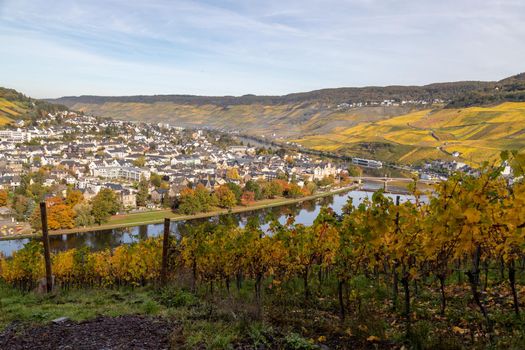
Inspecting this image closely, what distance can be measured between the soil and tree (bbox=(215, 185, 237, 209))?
137 ft

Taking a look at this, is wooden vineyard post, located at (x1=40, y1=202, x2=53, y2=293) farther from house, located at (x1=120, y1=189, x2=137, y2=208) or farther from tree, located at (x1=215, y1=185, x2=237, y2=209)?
house, located at (x1=120, y1=189, x2=137, y2=208)

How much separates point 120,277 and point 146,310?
33.1 feet

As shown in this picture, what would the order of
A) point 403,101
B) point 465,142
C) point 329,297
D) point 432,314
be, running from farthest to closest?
point 403,101
point 465,142
point 329,297
point 432,314

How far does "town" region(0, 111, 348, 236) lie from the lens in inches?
1688

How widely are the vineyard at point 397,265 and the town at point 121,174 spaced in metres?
31.5

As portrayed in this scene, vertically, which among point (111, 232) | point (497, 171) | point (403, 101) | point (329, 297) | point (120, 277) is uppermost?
point (403, 101)

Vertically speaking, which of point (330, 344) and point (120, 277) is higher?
point (330, 344)

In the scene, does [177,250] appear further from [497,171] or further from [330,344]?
[497,171]

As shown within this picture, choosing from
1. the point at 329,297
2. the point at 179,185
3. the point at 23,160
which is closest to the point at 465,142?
the point at 179,185

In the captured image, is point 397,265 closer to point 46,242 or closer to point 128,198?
point 46,242

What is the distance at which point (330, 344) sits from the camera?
501cm

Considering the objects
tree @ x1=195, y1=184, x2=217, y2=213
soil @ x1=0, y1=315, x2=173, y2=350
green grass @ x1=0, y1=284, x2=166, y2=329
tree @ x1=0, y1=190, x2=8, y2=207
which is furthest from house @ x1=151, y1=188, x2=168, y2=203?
soil @ x1=0, y1=315, x2=173, y2=350

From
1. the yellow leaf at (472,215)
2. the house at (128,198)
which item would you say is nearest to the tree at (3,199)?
the house at (128,198)

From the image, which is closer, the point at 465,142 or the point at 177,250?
the point at 177,250
